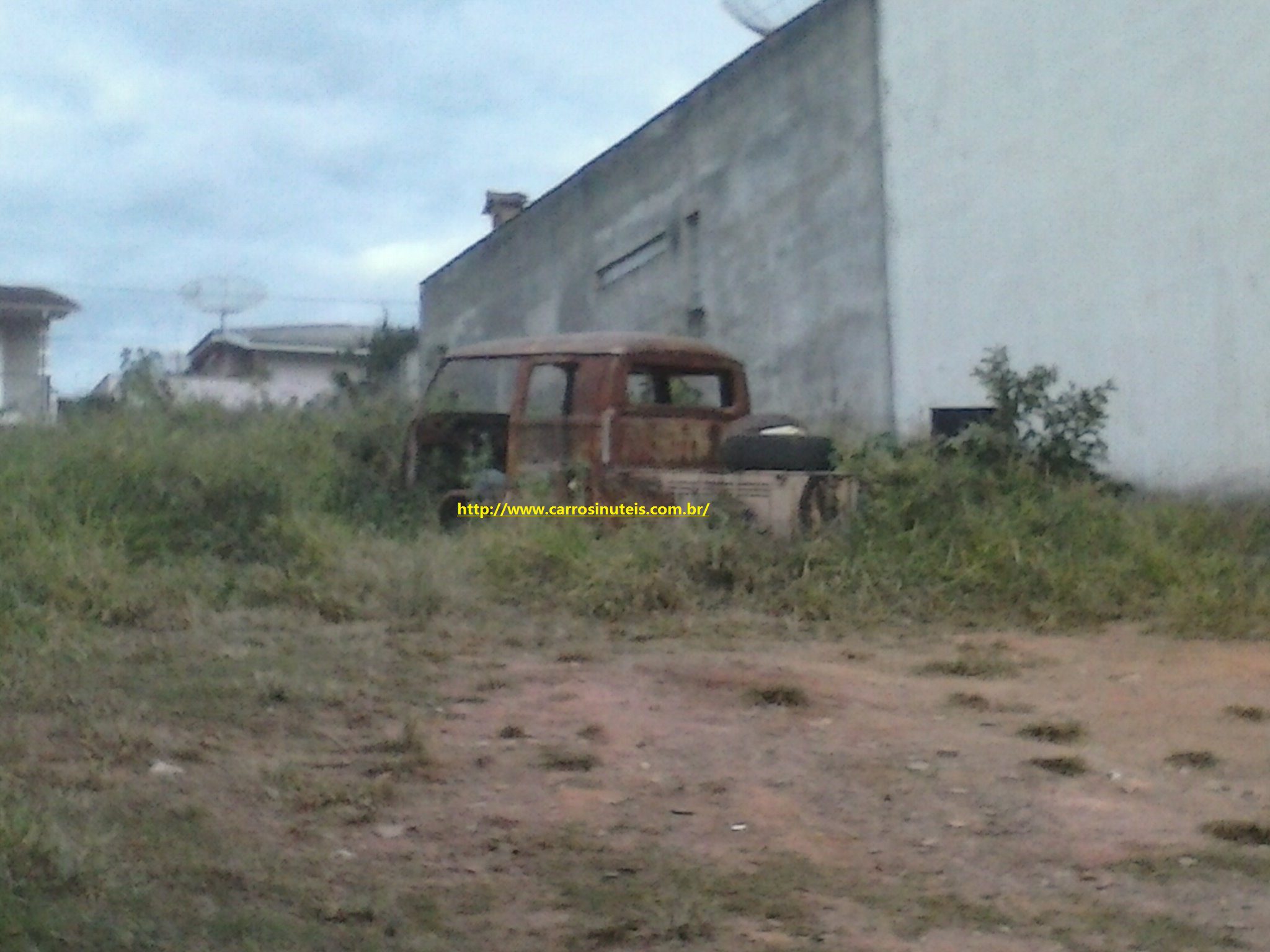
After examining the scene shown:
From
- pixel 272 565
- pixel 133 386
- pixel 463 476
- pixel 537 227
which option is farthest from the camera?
pixel 537 227

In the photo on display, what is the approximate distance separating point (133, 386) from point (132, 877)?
9346 mm

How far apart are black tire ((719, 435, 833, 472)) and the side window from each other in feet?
3.96

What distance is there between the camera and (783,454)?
817 centimetres

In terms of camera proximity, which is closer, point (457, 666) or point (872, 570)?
point (457, 666)

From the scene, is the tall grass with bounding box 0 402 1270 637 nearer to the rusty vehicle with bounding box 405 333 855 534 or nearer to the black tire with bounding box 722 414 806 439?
the rusty vehicle with bounding box 405 333 855 534

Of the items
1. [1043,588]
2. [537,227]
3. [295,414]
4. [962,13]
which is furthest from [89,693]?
[537,227]

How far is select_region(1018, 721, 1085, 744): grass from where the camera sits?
4.70m

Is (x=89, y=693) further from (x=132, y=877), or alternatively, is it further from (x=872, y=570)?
(x=872, y=570)

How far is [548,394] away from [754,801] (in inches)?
206

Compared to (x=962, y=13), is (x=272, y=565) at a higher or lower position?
→ lower

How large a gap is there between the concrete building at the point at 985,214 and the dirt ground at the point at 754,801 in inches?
175

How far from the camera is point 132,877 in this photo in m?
2.99

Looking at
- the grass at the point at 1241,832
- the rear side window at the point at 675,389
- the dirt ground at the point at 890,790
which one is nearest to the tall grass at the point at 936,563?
the dirt ground at the point at 890,790

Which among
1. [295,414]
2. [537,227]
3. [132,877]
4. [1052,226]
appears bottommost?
[132,877]
